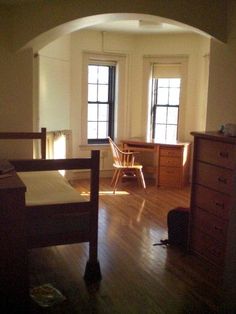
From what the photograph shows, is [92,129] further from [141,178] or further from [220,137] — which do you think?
[220,137]

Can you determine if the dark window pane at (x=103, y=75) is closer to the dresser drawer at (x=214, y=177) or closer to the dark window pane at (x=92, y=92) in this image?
the dark window pane at (x=92, y=92)

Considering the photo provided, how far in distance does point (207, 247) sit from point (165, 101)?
4005 millimetres

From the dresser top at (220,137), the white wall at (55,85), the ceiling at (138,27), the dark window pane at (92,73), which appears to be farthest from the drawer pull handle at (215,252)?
the dark window pane at (92,73)

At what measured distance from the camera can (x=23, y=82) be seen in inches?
166

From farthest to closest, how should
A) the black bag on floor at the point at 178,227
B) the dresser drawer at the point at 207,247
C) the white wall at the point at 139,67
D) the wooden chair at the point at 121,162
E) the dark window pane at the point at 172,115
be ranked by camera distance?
the dark window pane at the point at 172,115, the white wall at the point at 139,67, the wooden chair at the point at 121,162, the black bag on floor at the point at 178,227, the dresser drawer at the point at 207,247

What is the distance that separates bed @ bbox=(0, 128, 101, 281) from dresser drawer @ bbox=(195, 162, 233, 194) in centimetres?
100

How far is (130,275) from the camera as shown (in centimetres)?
292

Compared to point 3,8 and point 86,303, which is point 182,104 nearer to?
point 3,8

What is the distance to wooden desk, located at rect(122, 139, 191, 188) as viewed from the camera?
596cm

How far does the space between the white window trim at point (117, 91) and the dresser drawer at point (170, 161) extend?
1.10m

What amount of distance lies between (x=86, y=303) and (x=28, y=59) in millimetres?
2851

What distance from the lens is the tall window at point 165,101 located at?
6572 millimetres

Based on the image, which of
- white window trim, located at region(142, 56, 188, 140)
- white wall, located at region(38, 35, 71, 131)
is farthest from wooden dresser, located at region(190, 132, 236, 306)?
white window trim, located at region(142, 56, 188, 140)

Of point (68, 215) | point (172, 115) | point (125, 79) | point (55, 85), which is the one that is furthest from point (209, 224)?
point (125, 79)
